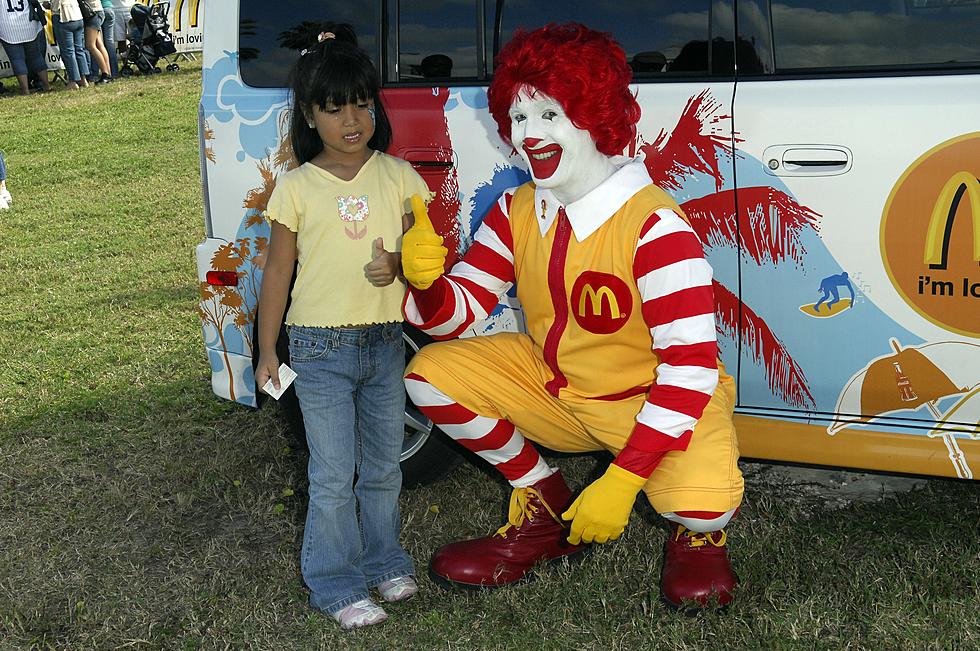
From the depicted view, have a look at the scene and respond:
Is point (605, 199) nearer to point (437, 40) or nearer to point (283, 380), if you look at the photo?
point (437, 40)

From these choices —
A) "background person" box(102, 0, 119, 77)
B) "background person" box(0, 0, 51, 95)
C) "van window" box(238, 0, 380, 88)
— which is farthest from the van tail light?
"background person" box(102, 0, 119, 77)

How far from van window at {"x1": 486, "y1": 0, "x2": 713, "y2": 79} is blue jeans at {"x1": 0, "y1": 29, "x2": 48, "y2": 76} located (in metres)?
12.6

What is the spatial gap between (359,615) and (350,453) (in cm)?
41

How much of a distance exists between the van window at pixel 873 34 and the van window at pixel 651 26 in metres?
0.18

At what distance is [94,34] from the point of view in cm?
1407

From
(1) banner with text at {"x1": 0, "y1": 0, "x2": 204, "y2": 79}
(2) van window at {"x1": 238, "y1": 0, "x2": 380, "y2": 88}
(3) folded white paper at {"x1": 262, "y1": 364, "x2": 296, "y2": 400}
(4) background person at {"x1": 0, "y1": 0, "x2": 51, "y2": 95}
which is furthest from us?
(1) banner with text at {"x1": 0, "y1": 0, "x2": 204, "y2": 79}

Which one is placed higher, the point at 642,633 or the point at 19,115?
the point at 19,115

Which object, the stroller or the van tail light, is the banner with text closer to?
the stroller

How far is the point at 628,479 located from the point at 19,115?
1182 centimetres

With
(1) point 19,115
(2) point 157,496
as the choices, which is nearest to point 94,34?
(1) point 19,115

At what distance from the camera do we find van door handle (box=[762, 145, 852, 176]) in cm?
249

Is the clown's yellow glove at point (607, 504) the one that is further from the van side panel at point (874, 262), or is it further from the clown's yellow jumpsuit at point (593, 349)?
the van side panel at point (874, 262)

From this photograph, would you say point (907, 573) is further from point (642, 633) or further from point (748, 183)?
point (748, 183)

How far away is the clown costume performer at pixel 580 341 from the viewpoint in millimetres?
2426
